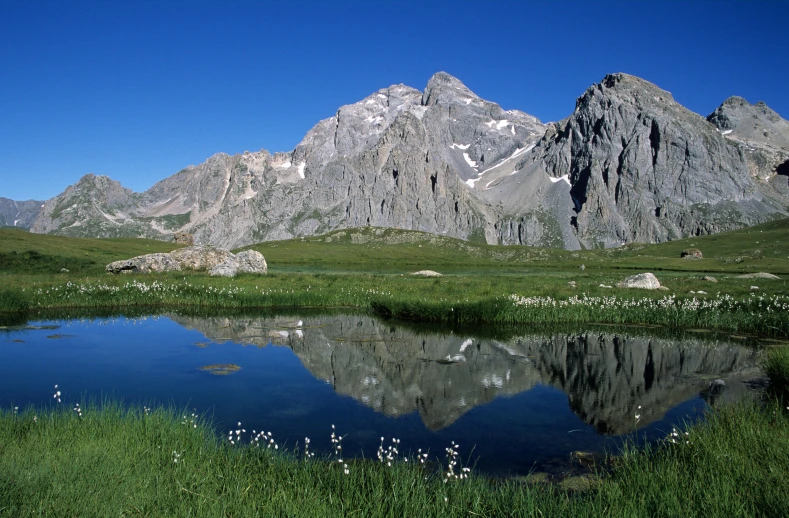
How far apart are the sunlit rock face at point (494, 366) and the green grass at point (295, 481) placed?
439 cm

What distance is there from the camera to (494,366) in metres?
20.6

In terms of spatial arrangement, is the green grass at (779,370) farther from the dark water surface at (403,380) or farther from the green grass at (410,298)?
the green grass at (410,298)

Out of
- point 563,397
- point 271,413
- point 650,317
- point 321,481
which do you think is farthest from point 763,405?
point 650,317

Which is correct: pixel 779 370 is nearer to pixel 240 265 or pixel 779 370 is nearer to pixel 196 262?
pixel 240 265

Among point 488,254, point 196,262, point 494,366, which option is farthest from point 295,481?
point 488,254

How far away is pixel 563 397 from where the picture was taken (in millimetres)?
17141

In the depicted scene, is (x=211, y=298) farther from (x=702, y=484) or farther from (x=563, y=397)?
(x=702, y=484)

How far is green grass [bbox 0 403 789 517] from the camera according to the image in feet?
24.3

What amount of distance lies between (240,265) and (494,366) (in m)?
39.3

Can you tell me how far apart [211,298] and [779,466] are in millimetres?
32857

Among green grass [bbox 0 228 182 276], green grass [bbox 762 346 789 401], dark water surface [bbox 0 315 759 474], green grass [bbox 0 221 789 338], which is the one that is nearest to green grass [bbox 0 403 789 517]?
dark water surface [bbox 0 315 759 474]

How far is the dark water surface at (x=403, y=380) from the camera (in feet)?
44.0

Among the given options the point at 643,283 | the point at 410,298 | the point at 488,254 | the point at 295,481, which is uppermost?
the point at 488,254

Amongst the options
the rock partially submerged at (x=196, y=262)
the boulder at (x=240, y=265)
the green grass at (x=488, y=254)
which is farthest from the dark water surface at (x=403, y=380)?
the green grass at (x=488, y=254)
